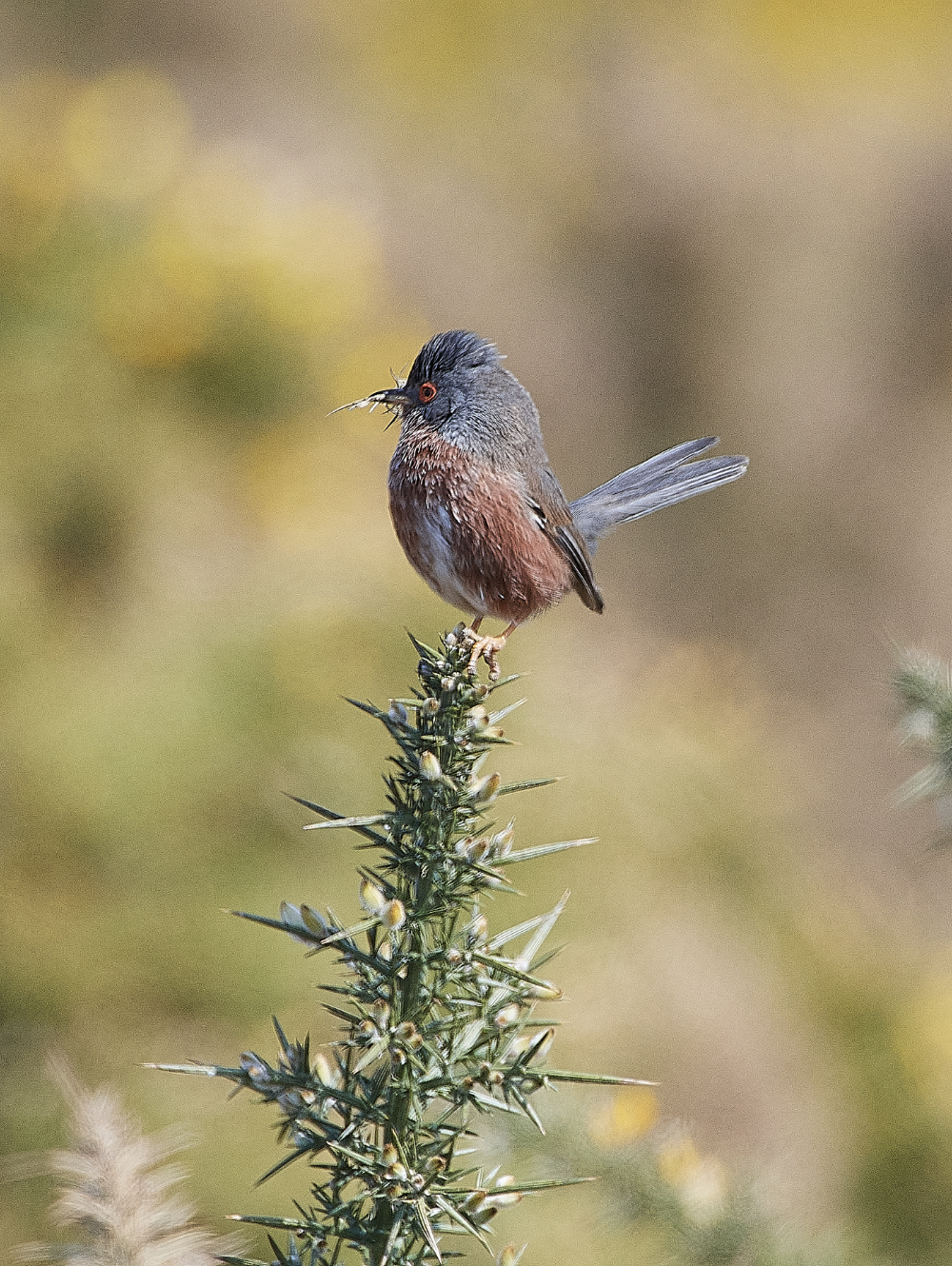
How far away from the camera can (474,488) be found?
6.99 feet

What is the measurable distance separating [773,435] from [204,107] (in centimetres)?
500

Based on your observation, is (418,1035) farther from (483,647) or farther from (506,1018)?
(483,647)

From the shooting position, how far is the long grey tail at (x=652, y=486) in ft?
8.91

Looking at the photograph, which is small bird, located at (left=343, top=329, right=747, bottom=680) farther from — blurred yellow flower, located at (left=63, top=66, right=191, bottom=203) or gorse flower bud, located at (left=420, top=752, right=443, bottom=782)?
blurred yellow flower, located at (left=63, top=66, right=191, bottom=203)

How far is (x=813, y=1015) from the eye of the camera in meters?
4.90

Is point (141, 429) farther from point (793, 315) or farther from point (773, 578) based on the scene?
point (793, 315)

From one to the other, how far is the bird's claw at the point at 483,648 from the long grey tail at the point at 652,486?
795 mm

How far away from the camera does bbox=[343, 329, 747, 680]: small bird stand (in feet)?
6.86

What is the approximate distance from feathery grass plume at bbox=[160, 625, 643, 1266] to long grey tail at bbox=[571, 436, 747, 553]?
1.73m

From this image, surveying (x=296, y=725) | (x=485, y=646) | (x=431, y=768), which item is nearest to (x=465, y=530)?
(x=485, y=646)

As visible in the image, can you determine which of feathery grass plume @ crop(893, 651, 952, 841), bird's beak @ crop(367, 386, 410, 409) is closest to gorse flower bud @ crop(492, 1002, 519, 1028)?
feathery grass plume @ crop(893, 651, 952, 841)

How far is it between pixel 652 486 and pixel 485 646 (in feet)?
3.44

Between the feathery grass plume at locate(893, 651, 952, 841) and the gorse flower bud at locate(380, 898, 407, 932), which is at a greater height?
the feathery grass plume at locate(893, 651, 952, 841)

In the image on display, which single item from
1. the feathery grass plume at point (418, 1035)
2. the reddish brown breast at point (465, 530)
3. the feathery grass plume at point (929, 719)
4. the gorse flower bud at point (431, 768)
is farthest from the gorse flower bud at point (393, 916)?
the reddish brown breast at point (465, 530)
